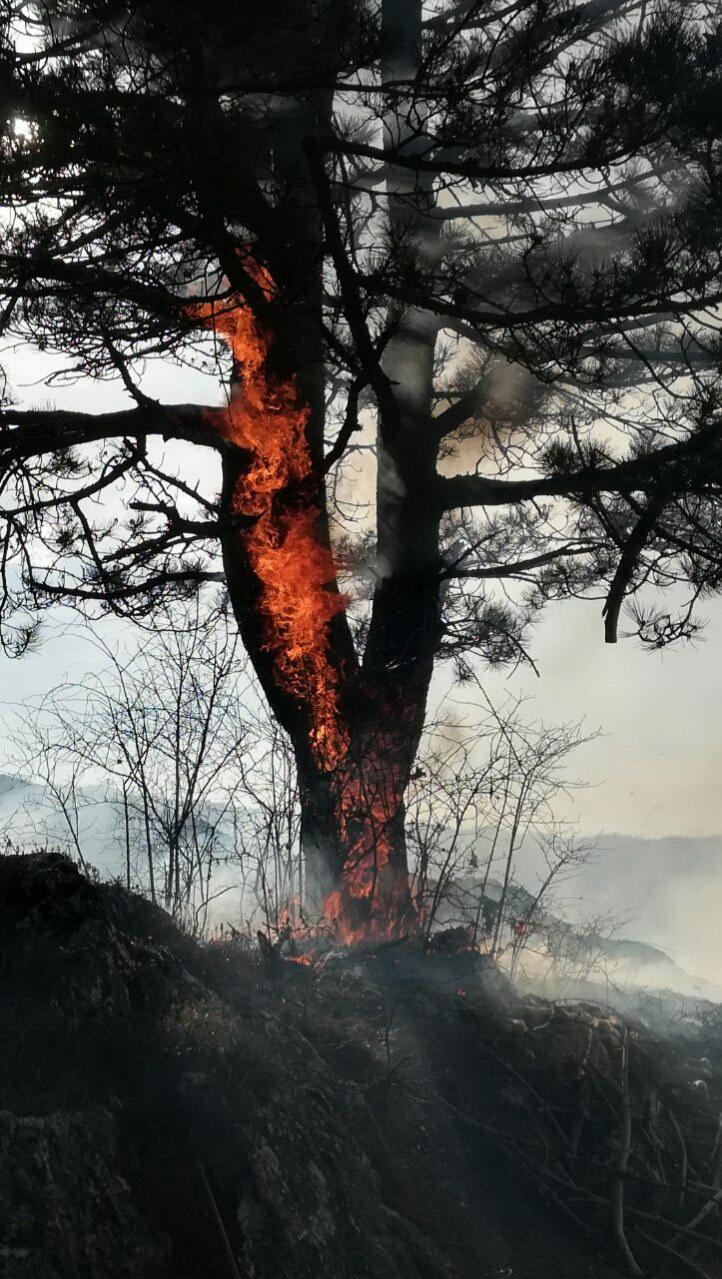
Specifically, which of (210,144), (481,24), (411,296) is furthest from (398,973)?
(481,24)

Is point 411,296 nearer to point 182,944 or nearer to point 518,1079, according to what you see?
point 182,944

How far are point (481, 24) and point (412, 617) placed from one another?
4484 millimetres

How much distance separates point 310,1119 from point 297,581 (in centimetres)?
454

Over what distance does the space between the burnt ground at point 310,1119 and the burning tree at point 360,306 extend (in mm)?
2320

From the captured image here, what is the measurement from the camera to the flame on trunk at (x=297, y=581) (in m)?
8.07

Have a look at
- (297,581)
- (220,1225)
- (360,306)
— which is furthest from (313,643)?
(220,1225)

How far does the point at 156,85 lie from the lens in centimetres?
653

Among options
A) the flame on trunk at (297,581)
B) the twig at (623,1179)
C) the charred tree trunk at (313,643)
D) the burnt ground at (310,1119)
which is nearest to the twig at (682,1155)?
the burnt ground at (310,1119)

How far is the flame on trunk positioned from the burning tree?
2 centimetres

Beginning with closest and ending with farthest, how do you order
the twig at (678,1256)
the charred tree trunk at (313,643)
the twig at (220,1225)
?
the twig at (220,1225) < the twig at (678,1256) < the charred tree trunk at (313,643)

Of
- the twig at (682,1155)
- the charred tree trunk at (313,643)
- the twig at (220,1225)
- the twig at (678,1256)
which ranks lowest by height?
the twig at (678,1256)

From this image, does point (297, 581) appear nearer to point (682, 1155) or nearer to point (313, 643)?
point (313, 643)

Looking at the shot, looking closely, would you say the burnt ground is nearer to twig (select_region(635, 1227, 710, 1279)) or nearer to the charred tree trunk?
twig (select_region(635, 1227, 710, 1279))

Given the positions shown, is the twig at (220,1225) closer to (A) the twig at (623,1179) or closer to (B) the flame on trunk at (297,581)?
(A) the twig at (623,1179)
